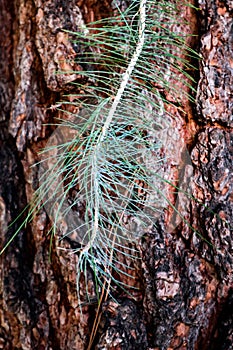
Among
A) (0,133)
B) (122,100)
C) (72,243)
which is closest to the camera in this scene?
(122,100)

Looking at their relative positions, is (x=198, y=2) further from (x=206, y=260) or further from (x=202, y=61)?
(x=206, y=260)

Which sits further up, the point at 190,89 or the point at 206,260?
the point at 190,89

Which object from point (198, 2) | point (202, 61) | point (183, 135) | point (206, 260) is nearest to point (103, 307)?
point (206, 260)

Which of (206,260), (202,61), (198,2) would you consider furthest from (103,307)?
(198,2)

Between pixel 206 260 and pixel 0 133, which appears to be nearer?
pixel 206 260

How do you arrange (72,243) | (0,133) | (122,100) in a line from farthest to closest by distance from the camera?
(0,133) < (72,243) < (122,100)

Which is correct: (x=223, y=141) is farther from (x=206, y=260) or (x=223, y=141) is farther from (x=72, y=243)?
(x=72, y=243)

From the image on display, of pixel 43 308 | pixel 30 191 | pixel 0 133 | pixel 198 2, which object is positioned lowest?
pixel 43 308
